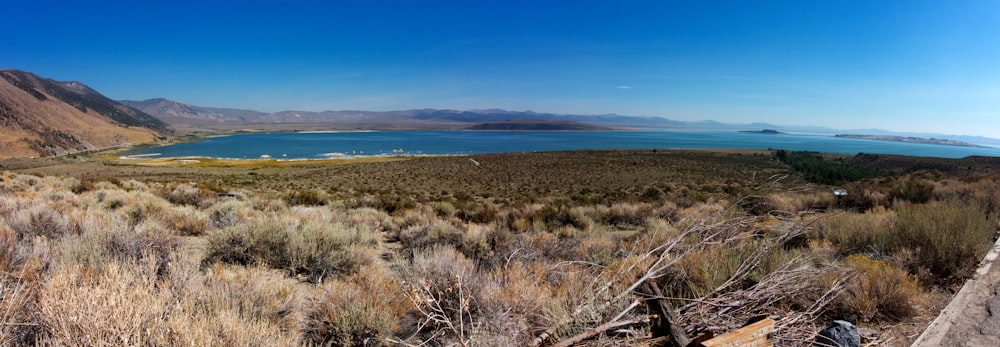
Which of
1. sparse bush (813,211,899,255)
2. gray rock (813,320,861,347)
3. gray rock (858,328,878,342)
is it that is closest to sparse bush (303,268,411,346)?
gray rock (813,320,861,347)

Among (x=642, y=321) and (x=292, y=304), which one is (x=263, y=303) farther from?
(x=642, y=321)

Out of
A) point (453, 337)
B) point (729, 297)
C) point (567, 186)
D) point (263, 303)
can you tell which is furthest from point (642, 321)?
point (567, 186)

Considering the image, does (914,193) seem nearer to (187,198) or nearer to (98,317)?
(98,317)

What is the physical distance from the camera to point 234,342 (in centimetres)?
231

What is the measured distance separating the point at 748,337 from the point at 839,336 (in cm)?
89

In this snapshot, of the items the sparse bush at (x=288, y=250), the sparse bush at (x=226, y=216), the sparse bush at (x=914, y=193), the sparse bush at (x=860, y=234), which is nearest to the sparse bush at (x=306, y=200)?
the sparse bush at (x=226, y=216)

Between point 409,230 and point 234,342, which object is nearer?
point 234,342

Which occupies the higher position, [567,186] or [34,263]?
[34,263]

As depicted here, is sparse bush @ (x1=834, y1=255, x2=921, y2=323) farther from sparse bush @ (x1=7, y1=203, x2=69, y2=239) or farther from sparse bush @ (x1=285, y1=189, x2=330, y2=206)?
sparse bush @ (x1=285, y1=189, x2=330, y2=206)

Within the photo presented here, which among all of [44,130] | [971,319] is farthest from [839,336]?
[44,130]

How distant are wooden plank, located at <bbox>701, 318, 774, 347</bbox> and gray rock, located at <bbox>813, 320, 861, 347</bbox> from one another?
0.45 m

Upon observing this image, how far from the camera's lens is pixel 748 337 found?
293 cm

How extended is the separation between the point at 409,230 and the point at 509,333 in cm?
537

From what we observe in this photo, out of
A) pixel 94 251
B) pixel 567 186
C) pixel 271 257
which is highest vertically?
pixel 94 251
